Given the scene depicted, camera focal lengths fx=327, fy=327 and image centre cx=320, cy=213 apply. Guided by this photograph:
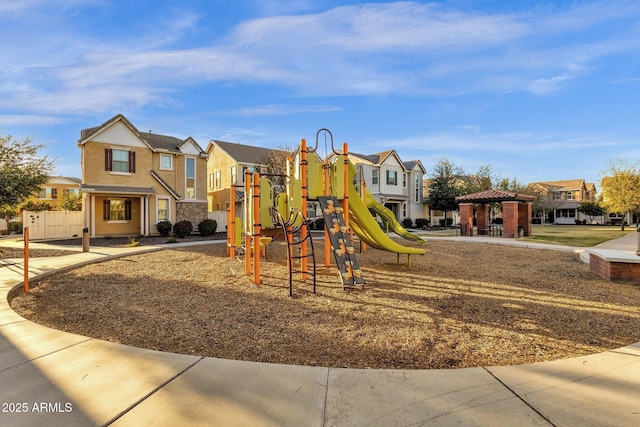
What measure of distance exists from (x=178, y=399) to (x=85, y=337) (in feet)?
7.34

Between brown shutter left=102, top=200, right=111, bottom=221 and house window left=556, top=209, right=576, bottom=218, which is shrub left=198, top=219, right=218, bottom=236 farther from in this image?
house window left=556, top=209, right=576, bottom=218

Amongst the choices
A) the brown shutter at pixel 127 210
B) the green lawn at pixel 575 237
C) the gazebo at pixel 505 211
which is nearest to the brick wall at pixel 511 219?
the gazebo at pixel 505 211

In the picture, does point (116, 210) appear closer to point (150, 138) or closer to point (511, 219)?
point (150, 138)

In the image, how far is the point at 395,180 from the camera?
114 feet

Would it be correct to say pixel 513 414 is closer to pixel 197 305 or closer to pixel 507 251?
pixel 197 305

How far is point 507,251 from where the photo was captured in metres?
13.5

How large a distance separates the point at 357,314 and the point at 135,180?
20725 mm

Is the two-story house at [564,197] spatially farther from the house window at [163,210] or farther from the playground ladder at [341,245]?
the playground ladder at [341,245]

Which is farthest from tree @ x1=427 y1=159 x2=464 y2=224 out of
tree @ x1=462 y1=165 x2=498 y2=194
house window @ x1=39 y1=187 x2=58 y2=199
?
house window @ x1=39 y1=187 x2=58 y2=199

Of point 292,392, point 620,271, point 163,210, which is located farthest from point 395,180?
point 292,392

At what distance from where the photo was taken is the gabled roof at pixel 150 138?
19875 mm

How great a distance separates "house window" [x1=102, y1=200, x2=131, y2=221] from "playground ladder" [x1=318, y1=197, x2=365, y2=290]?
746 inches

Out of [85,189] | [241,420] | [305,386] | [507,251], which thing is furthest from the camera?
[85,189]

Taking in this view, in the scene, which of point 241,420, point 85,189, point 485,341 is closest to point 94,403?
point 241,420
